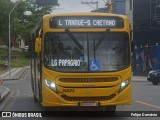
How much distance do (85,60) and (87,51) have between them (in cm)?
28

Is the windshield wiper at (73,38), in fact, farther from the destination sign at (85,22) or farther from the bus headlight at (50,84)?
the bus headlight at (50,84)

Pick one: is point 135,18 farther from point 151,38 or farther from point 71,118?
point 71,118

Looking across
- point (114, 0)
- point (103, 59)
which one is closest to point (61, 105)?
point (103, 59)

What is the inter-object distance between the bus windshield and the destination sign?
232 mm

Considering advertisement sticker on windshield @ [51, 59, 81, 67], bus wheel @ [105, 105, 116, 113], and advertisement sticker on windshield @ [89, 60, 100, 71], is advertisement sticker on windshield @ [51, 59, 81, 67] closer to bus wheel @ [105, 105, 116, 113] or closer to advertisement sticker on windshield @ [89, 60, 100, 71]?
advertisement sticker on windshield @ [89, 60, 100, 71]

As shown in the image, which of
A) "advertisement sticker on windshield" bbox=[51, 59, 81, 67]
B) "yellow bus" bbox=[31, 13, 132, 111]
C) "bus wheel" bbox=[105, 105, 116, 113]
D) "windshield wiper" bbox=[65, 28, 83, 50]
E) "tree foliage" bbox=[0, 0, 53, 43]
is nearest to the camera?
"yellow bus" bbox=[31, 13, 132, 111]

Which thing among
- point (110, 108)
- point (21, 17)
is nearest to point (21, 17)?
point (21, 17)

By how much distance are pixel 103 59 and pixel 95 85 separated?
824mm

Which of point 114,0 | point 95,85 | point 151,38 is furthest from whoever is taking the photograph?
point 114,0

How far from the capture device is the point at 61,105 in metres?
14.9

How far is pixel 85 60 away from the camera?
15.1 m

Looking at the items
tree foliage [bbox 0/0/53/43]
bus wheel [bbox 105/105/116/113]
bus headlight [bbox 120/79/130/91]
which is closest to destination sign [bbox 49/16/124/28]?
bus headlight [bbox 120/79/130/91]

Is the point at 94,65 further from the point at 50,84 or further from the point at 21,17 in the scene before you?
the point at 21,17

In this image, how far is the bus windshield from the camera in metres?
15.1
